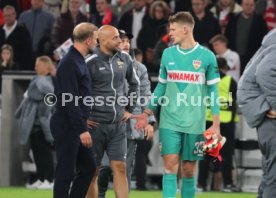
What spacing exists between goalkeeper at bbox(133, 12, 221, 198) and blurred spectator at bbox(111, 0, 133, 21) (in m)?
8.53

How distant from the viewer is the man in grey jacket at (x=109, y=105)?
43.3ft

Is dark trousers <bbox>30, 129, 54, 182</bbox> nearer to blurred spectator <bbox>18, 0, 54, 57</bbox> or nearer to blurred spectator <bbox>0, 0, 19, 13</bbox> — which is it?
blurred spectator <bbox>18, 0, 54, 57</bbox>

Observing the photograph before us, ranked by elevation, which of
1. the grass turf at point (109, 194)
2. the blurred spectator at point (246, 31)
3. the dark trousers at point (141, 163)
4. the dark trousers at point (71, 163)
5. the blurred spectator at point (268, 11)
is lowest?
the grass turf at point (109, 194)

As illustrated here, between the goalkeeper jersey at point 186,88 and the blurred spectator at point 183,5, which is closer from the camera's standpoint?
the goalkeeper jersey at point 186,88

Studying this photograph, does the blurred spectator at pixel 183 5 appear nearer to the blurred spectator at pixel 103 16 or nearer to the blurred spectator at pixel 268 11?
the blurred spectator at pixel 103 16

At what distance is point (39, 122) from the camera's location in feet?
64.1

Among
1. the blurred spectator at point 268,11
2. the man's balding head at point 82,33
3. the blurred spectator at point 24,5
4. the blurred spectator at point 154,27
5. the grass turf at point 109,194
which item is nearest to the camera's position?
the man's balding head at point 82,33

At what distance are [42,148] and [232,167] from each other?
3363 mm

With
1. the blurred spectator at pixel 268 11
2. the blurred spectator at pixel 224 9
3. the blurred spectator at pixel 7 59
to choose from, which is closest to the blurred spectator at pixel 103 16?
the blurred spectator at pixel 7 59

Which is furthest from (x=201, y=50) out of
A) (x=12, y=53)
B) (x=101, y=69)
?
(x=12, y=53)

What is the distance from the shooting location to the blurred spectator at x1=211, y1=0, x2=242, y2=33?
70.8 feet

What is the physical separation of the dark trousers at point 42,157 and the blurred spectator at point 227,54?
3.46 m

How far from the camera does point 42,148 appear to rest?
19.6 meters

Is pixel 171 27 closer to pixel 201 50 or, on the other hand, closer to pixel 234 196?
pixel 201 50
